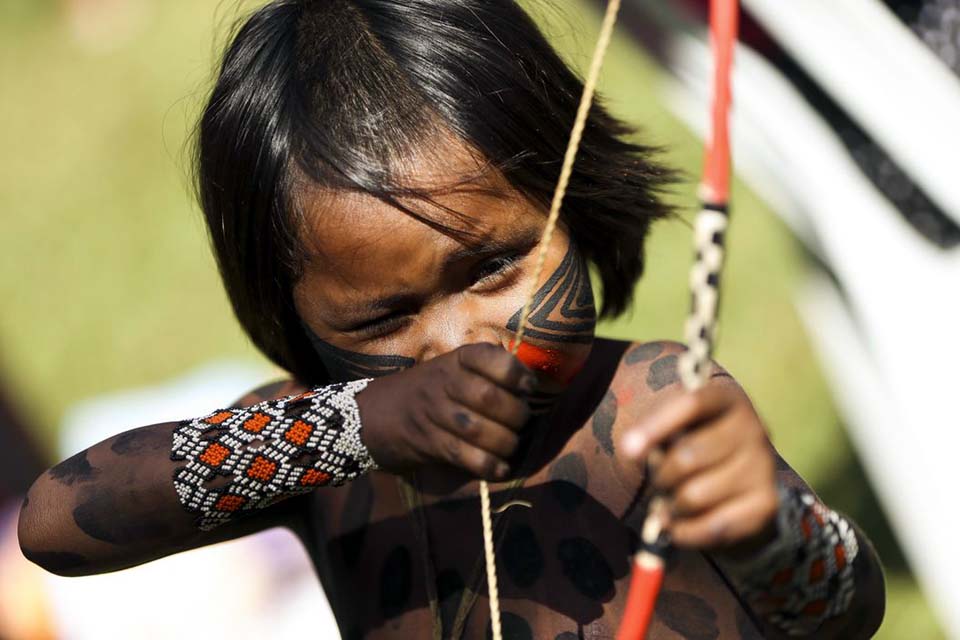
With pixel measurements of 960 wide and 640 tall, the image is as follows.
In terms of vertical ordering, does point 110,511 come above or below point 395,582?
above

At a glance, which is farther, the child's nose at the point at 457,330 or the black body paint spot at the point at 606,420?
the black body paint spot at the point at 606,420

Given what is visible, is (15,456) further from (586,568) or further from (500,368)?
(500,368)

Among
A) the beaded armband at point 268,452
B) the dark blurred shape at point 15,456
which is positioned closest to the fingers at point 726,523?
the beaded armband at point 268,452

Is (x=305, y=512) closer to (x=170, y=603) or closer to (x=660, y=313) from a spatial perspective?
(x=170, y=603)

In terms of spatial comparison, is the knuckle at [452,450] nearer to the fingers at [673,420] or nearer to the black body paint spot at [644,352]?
the fingers at [673,420]

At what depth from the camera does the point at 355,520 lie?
64.0 inches

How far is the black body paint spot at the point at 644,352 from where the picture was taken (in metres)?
1.50

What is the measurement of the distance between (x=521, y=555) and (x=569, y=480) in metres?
0.11

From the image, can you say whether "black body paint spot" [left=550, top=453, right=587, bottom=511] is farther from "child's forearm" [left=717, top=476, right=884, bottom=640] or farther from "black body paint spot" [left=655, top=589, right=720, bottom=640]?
"child's forearm" [left=717, top=476, right=884, bottom=640]

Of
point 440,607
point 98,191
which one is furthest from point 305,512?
point 98,191


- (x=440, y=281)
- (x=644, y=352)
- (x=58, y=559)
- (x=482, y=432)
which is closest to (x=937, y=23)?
(x=644, y=352)

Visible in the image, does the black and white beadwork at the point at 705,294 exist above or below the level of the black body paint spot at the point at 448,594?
above

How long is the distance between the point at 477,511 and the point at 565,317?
0.31 meters

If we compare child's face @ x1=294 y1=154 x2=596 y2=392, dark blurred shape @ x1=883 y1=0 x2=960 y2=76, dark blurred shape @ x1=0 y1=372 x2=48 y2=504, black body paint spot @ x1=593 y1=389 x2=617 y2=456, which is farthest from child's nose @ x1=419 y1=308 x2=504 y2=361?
dark blurred shape @ x1=0 y1=372 x2=48 y2=504
